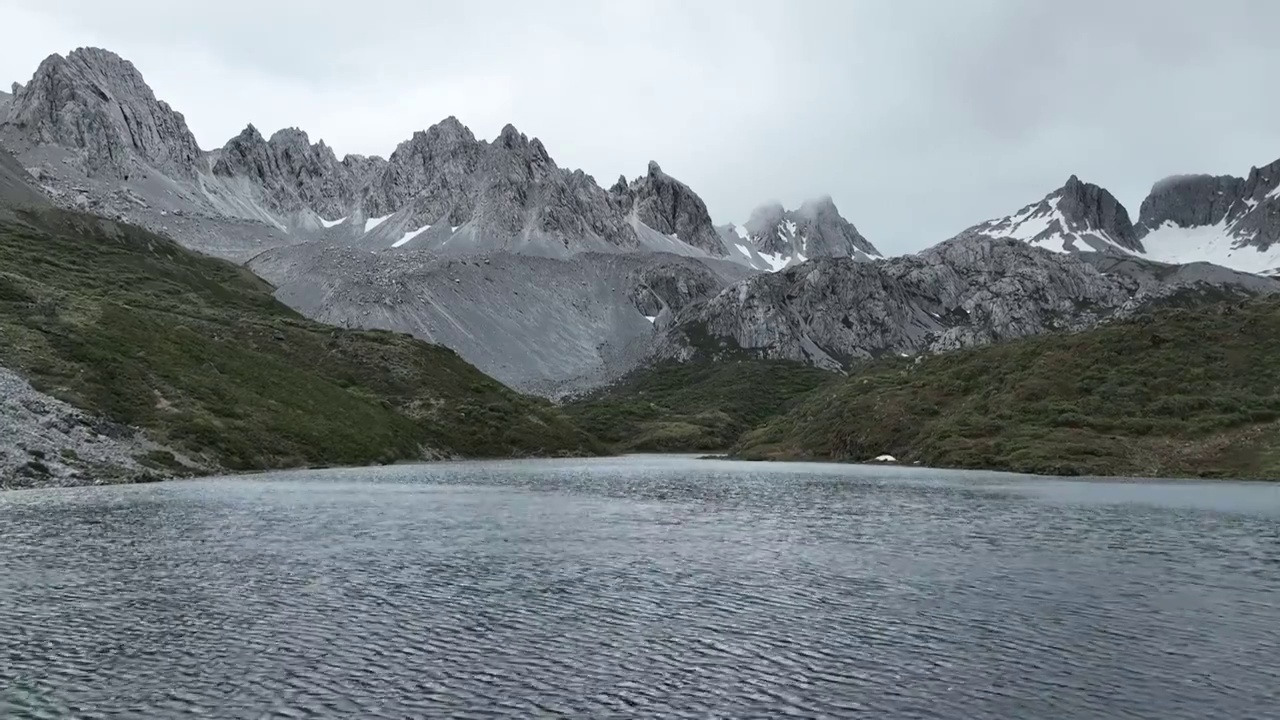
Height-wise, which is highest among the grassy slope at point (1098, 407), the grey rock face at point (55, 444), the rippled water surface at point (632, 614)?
the grassy slope at point (1098, 407)

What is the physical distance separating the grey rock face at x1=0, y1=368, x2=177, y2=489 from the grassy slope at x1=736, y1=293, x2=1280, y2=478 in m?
117

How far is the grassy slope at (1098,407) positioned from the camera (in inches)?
4732

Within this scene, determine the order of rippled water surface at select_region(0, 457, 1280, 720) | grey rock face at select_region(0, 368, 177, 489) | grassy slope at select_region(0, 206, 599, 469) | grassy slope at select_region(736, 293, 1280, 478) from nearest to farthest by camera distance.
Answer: rippled water surface at select_region(0, 457, 1280, 720) → grey rock face at select_region(0, 368, 177, 489) → grassy slope at select_region(0, 206, 599, 469) → grassy slope at select_region(736, 293, 1280, 478)

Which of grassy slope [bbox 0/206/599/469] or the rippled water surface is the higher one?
grassy slope [bbox 0/206/599/469]

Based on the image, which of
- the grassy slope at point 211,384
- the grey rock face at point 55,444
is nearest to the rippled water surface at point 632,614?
the grey rock face at point 55,444

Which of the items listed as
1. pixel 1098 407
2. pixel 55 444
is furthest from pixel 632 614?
pixel 1098 407

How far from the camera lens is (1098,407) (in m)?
141

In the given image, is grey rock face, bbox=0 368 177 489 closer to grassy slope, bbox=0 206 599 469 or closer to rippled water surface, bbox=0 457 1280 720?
grassy slope, bbox=0 206 599 469

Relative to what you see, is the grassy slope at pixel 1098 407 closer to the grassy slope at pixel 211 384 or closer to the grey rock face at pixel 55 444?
the grassy slope at pixel 211 384

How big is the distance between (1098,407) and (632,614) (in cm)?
13139

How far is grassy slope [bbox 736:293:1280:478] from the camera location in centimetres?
12019

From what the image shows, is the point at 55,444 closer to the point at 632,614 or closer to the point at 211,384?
the point at 211,384

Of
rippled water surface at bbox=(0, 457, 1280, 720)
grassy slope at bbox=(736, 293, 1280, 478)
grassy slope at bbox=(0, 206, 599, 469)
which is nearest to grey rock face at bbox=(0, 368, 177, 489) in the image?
grassy slope at bbox=(0, 206, 599, 469)

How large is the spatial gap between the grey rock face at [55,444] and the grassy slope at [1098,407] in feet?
382
